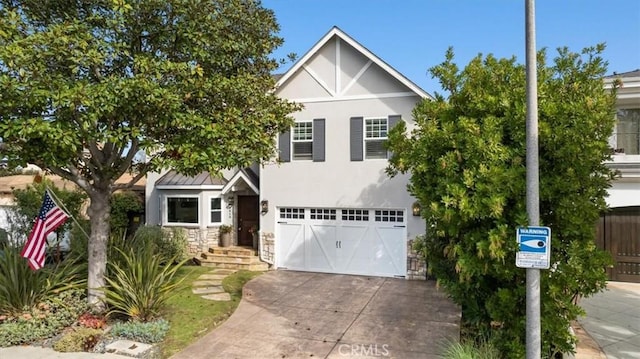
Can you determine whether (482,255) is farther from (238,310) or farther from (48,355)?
(48,355)

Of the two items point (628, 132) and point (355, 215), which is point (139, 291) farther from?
point (628, 132)

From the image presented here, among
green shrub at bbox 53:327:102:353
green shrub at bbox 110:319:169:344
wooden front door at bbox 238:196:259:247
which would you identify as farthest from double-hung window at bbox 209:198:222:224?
green shrub at bbox 53:327:102:353

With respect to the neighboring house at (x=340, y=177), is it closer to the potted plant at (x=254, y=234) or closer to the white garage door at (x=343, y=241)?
the white garage door at (x=343, y=241)

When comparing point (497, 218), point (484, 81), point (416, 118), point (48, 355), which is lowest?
point (48, 355)

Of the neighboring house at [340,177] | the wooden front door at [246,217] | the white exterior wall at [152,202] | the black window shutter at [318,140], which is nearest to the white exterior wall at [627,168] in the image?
the neighboring house at [340,177]

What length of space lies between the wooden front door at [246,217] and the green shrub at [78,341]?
855cm

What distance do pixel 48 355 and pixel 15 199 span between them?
11166 mm

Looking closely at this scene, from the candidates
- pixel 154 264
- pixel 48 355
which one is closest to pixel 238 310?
pixel 154 264

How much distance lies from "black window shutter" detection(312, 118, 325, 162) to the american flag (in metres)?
7.93

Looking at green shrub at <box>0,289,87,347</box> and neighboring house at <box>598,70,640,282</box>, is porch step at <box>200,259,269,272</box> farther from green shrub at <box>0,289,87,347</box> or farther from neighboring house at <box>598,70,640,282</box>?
neighboring house at <box>598,70,640,282</box>

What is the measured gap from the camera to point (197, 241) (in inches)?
648

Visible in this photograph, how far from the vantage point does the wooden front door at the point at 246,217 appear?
16656 mm

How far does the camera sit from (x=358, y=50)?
13.8m

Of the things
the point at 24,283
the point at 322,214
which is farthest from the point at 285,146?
the point at 24,283
